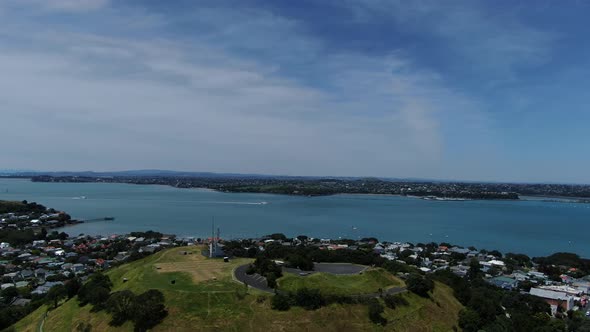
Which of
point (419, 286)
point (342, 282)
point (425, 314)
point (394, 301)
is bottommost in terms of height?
point (425, 314)

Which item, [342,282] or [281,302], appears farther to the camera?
[342,282]

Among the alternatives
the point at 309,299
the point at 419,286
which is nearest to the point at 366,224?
the point at 419,286

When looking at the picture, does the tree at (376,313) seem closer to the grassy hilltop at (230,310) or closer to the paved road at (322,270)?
the grassy hilltop at (230,310)

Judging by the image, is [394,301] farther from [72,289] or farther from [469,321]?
[72,289]

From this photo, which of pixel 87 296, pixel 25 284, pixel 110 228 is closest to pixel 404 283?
pixel 87 296

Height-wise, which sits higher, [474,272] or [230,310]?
[230,310]

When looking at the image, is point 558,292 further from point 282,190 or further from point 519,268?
point 282,190

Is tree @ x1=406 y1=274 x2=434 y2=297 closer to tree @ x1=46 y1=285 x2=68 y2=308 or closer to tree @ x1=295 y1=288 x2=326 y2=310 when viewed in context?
tree @ x1=295 y1=288 x2=326 y2=310
